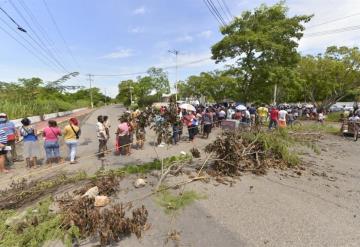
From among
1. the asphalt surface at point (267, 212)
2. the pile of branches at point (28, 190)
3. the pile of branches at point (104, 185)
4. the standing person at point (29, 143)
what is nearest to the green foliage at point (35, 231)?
the asphalt surface at point (267, 212)

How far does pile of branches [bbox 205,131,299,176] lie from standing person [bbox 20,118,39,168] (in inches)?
211

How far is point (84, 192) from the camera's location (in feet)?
19.2

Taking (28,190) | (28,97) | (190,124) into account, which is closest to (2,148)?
(28,190)

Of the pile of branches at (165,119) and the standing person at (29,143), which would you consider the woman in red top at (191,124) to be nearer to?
the pile of branches at (165,119)

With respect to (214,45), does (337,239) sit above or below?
below

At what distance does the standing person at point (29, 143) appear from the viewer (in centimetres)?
805

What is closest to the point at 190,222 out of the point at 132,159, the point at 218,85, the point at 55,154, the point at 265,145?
the point at 265,145

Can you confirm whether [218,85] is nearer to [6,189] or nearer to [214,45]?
[214,45]

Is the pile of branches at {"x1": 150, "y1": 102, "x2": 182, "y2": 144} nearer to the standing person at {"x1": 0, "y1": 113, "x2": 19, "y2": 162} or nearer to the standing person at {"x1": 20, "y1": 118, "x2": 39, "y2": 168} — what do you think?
the standing person at {"x1": 20, "y1": 118, "x2": 39, "y2": 168}

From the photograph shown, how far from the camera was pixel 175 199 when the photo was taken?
5.70 m

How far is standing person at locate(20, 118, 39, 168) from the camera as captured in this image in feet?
26.4

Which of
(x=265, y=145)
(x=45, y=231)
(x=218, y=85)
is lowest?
(x=45, y=231)

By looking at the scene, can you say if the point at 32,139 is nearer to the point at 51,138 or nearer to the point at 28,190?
the point at 51,138

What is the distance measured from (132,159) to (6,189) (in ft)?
12.8
